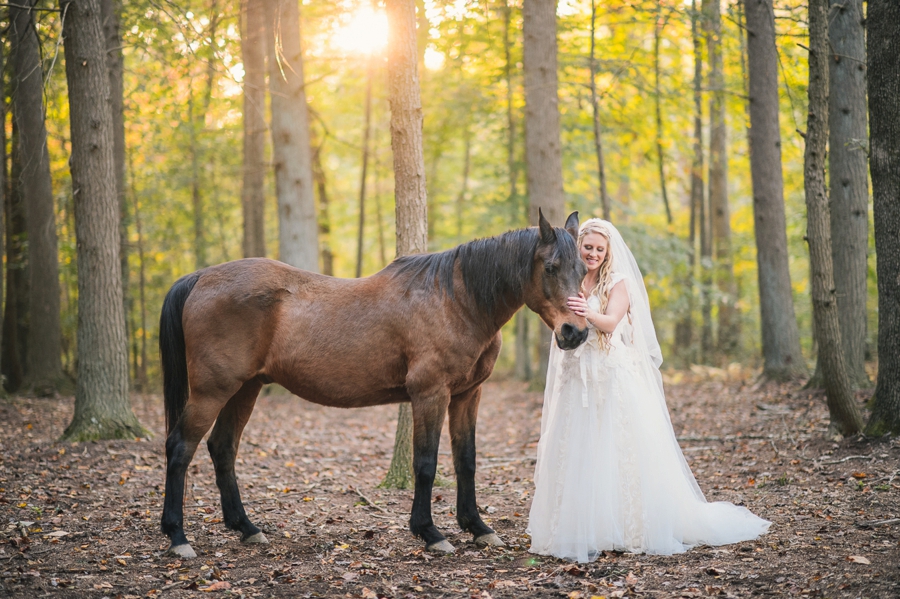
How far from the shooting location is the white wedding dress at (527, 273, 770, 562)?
450cm

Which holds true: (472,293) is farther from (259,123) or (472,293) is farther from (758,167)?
(259,123)

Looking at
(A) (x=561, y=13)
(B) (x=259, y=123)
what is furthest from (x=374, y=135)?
(A) (x=561, y=13)

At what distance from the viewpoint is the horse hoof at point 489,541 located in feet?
15.9

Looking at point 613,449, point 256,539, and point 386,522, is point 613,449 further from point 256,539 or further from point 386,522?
point 256,539

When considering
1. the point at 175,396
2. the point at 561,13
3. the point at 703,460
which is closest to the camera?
the point at 175,396

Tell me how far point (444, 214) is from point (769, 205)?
11.4m

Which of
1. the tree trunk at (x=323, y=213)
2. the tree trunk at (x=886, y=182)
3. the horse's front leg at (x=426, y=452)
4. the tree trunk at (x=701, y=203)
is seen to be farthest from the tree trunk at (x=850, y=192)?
the tree trunk at (x=323, y=213)

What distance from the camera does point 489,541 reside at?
485cm

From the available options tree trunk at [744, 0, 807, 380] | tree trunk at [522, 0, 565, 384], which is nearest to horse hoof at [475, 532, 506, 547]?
tree trunk at [522, 0, 565, 384]

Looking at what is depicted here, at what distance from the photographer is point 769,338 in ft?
38.9

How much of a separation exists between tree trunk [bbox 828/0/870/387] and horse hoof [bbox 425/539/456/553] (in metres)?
7.14

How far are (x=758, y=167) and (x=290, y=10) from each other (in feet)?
28.8

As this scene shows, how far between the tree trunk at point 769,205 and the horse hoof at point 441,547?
29.7 feet

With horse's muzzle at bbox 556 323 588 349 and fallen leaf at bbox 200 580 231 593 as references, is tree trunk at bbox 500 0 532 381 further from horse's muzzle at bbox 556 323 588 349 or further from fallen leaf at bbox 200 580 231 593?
fallen leaf at bbox 200 580 231 593
